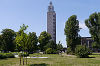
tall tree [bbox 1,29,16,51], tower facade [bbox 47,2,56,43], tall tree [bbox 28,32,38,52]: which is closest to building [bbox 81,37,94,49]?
tower facade [bbox 47,2,56,43]

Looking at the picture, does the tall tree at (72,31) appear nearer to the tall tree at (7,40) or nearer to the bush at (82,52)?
the bush at (82,52)

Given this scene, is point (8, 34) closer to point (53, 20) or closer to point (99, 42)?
point (99, 42)

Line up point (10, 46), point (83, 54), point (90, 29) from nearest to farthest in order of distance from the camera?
point (83, 54) < point (90, 29) < point (10, 46)

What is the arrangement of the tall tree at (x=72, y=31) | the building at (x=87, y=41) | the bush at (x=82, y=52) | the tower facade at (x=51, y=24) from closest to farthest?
the bush at (x=82, y=52) < the tall tree at (x=72, y=31) < the building at (x=87, y=41) < the tower facade at (x=51, y=24)

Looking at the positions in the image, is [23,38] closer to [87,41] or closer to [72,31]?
[72,31]

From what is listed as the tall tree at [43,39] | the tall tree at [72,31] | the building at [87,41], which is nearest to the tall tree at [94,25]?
the tall tree at [72,31]

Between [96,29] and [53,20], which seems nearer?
[96,29]

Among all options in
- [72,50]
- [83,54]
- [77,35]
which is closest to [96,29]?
[77,35]

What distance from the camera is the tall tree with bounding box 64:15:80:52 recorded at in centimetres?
5294

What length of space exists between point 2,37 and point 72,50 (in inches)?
1152

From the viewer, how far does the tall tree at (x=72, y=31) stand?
2084 inches

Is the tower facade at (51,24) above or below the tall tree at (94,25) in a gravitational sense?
above

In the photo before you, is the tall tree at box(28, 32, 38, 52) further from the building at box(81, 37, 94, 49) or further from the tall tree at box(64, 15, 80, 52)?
the building at box(81, 37, 94, 49)

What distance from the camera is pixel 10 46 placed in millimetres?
61156
